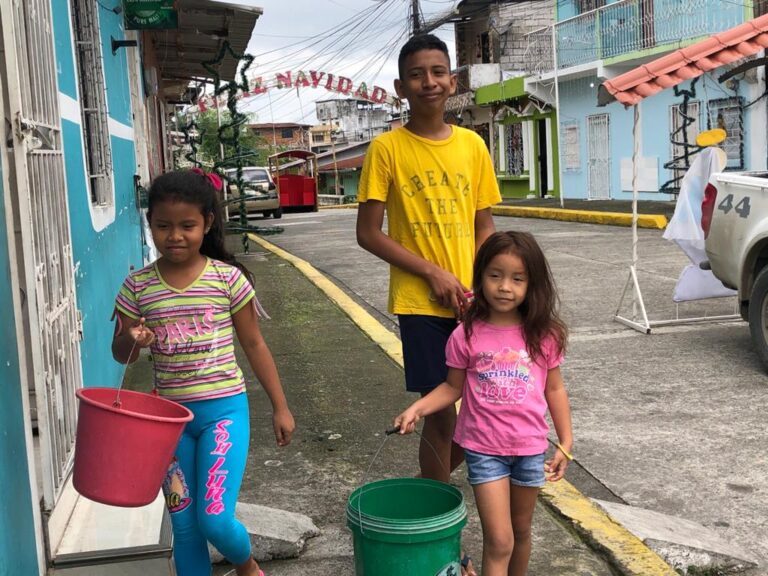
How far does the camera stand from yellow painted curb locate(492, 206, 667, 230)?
53.3 ft

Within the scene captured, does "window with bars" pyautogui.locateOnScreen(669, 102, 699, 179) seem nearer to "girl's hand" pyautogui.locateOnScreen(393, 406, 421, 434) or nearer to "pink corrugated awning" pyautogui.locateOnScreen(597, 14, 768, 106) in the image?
"pink corrugated awning" pyautogui.locateOnScreen(597, 14, 768, 106)

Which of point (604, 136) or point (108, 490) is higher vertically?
point (604, 136)

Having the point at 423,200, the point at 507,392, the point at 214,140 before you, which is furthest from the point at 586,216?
the point at 214,140

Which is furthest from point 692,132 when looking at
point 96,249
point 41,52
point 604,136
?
point 41,52

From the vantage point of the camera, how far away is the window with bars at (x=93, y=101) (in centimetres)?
625

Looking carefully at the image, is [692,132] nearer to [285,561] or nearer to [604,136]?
[604,136]

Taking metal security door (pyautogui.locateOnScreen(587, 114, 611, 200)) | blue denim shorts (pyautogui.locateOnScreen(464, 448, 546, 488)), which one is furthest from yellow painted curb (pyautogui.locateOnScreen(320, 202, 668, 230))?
blue denim shorts (pyautogui.locateOnScreen(464, 448, 546, 488))

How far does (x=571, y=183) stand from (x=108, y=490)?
24.9m

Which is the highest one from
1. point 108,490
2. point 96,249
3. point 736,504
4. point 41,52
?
point 41,52

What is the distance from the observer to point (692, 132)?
2030 centimetres

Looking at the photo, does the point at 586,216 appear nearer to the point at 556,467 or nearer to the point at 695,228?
the point at 695,228

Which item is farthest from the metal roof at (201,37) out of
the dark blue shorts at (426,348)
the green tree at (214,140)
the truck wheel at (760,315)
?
the dark blue shorts at (426,348)

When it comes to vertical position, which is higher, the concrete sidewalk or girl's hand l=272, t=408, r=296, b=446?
girl's hand l=272, t=408, r=296, b=446

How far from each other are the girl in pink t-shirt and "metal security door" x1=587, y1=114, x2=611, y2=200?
72.2 feet
